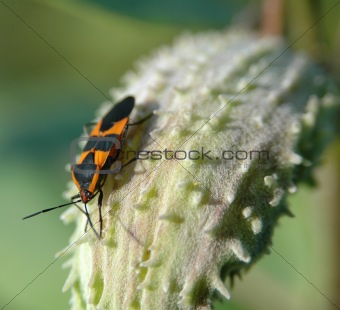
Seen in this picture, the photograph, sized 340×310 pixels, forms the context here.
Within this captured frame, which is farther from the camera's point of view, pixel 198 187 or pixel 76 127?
pixel 76 127

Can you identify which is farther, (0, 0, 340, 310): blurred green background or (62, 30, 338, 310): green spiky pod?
(0, 0, 340, 310): blurred green background

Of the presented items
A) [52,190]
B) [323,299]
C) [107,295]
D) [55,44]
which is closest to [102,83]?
[55,44]

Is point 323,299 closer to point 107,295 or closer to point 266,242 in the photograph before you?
point 266,242

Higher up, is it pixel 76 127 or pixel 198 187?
pixel 198 187

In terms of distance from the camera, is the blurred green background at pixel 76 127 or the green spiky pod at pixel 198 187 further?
the blurred green background at pixel 76 127
